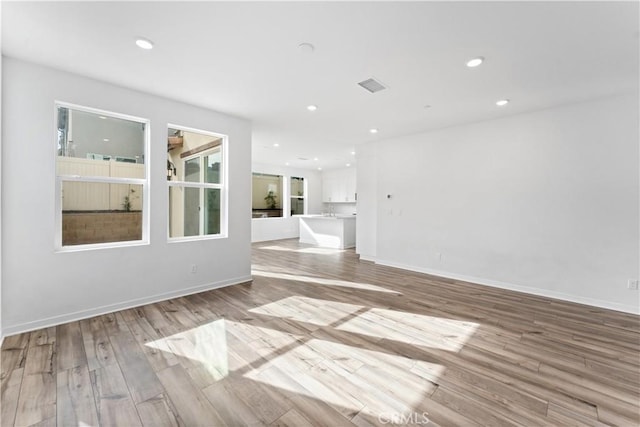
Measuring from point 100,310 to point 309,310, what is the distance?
7.83 ft

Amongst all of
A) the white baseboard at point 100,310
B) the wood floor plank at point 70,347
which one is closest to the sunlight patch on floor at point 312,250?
the white baseboard at point 100,310

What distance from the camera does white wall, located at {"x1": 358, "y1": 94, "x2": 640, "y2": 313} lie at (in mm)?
3342

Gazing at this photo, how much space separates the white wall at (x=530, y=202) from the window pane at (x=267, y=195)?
5208 millimetres

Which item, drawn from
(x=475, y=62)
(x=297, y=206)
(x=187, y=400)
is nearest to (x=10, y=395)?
(x=187, y=400)

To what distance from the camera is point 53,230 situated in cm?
274

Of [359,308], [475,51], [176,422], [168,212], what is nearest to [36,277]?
[168,212]

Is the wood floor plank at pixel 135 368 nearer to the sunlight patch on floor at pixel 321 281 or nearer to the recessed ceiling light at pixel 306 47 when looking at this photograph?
A: the sunlight patch on floor at pixel 321 281

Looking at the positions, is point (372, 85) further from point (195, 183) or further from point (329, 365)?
point (329, 365)

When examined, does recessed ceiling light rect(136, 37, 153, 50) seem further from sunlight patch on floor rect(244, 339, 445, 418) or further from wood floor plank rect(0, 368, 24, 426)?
sunlight patch on floor rect(244, 339, 445, 418)

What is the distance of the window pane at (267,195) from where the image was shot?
9391mm

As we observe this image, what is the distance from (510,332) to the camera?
8.79 ft

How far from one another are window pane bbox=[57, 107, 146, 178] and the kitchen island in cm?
532

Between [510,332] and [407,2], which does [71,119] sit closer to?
[407,2]

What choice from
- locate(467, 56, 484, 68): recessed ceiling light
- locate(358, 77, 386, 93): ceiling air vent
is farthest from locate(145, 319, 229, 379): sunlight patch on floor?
locate(467, 56, 484, 68): recessed ceiling light
